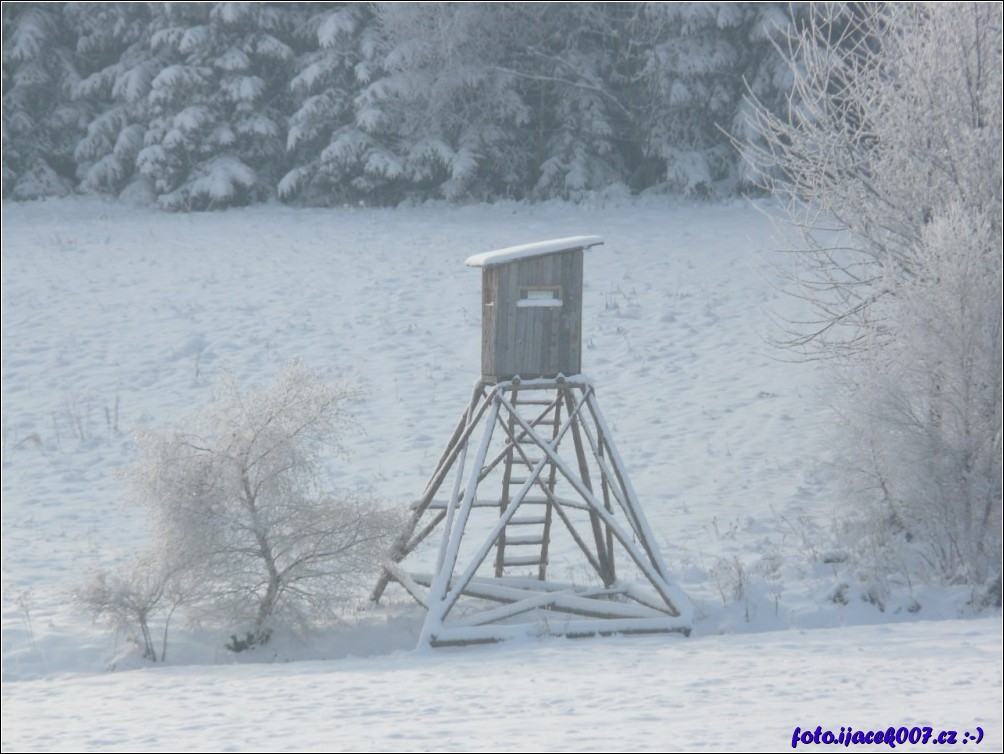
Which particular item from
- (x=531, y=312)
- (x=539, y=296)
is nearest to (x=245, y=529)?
(x=531, y=312)

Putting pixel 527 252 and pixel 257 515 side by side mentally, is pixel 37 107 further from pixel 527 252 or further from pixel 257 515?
pixel 527 252

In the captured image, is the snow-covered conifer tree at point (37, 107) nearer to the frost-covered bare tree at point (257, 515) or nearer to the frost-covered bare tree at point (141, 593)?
the frost-covered bare tree at point (257, 515)

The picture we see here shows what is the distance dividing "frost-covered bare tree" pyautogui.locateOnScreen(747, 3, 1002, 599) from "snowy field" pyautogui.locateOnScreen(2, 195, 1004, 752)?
3.07 ft

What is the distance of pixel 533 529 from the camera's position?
14281 mm

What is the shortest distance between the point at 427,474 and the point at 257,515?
4922 millimetres

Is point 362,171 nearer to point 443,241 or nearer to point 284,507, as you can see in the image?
point 443,241

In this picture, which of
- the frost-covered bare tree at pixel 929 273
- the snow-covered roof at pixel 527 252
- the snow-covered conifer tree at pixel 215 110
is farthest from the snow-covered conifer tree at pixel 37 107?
the snow-covered roof at pixel 527 252

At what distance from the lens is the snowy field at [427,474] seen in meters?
7.99

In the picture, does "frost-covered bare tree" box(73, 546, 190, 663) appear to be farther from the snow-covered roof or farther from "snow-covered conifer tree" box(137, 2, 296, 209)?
"snow-covered conifer tree" box(137, 2, 296, 209)

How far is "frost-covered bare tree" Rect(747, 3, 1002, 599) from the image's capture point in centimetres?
1120

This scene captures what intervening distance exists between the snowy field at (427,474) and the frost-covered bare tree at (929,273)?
0.94m

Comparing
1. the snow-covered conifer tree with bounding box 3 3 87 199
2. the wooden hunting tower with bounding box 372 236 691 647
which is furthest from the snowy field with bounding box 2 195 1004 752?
the snow-covered conifer tree with bounding box 3 3 87 199

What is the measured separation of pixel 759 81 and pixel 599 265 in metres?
6.27

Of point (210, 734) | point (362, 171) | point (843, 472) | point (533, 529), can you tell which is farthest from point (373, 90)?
point (210, 734)
